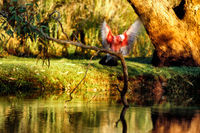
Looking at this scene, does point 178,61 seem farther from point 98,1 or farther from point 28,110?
point 28,110

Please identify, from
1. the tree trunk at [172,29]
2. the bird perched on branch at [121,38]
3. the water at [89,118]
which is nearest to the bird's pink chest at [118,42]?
the bird perched on branch at [121,38]

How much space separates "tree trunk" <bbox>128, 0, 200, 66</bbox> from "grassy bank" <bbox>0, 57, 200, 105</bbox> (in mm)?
1063

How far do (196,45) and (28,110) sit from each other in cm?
686

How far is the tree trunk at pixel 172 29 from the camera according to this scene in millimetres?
11406

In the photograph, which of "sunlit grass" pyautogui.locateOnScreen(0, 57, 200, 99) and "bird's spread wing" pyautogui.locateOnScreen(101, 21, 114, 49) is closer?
"sunlit grass" pyautogui.locateOnScreen(0, 57, 200, 99)

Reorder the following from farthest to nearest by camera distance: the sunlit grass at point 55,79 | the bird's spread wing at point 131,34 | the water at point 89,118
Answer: the bird's spread wing at point 131,34, the sunlit grass at point 55,79, the water at point 89,118

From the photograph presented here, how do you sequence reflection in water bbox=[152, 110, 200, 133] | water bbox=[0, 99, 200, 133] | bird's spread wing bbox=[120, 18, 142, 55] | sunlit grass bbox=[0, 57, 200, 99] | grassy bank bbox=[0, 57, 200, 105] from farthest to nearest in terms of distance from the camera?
bird's spread wing bbox=[120, 18, 142, 55]
sunlit grass bbox=[0, 57, 200, 99]
grassy bank bbox=[0, 57, 200, 105]
reflection in water bbox=[152, 110, 200, 133]
water bbox=[0, 99, 200, 133]

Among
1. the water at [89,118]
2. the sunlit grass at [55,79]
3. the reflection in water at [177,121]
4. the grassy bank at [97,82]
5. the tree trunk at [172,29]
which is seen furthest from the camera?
the tree trunk at [172,29]

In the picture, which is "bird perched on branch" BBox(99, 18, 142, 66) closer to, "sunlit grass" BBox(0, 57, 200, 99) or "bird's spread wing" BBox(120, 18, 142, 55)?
"bird's spread wing" BBox(120, 18, 142, 55)

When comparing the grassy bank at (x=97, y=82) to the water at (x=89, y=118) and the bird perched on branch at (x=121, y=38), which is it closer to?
the bird perched on branch at (x=121, y=38)

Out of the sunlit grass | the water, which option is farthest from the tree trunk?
the water

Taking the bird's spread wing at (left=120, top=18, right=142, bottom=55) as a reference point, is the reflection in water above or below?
below

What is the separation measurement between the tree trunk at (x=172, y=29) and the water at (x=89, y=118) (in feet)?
15.1

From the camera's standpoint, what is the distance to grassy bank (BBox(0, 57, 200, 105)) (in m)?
8.73
